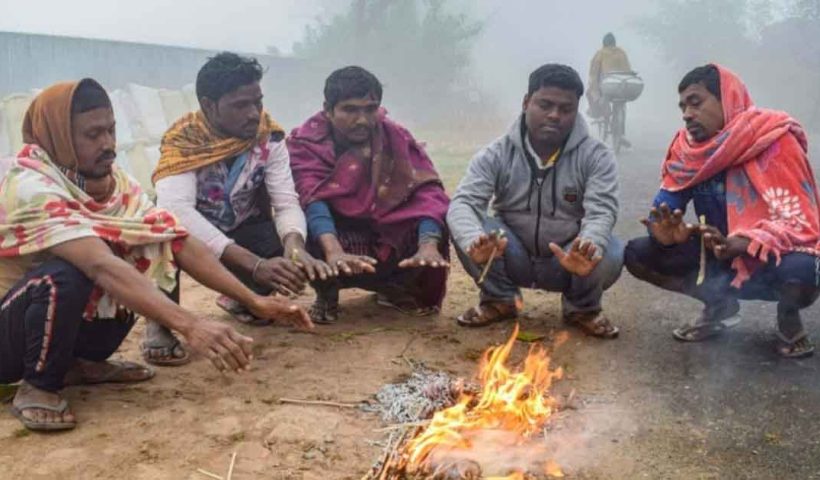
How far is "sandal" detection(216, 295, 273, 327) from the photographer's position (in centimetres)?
459

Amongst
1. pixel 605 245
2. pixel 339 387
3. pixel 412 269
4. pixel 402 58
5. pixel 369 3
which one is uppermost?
pixel 369 3

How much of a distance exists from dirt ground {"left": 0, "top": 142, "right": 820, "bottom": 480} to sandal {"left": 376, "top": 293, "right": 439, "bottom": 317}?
0.11m

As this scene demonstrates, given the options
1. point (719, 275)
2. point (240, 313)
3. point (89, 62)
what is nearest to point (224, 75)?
point (240, 313)

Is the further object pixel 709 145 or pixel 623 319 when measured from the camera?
pixel 623 319

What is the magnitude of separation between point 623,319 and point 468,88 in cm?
1920

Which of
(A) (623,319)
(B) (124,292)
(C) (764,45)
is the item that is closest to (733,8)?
(C) (764,45)

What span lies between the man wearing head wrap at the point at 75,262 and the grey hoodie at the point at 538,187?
5.21ft

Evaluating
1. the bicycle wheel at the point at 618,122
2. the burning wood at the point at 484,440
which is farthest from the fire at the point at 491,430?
the bicycle wheel at the point at 618,122

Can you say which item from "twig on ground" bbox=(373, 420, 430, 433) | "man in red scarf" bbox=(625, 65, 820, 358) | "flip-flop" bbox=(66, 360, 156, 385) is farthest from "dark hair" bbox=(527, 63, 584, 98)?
"flip-flop" bbox=(66, 360, 156, 385)

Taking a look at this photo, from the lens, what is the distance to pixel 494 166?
4527 mm

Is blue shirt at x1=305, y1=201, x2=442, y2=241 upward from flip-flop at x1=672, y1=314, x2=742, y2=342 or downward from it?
upward

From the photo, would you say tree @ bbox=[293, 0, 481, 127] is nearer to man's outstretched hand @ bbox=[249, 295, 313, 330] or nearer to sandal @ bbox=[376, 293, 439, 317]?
sandal @ bbox=[376, 293, 439, 317]

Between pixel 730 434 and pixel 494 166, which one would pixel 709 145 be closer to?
pixel 494 166

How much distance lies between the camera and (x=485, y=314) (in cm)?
455
